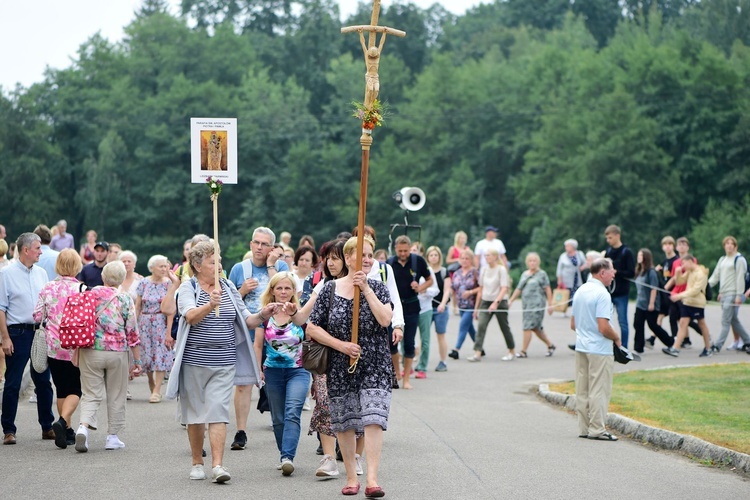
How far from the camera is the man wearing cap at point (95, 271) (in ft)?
51.1

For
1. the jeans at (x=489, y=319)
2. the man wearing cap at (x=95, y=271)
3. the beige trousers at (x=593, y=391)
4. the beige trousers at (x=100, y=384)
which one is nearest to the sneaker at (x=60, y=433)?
the beige trousers at (x=100, y=384)

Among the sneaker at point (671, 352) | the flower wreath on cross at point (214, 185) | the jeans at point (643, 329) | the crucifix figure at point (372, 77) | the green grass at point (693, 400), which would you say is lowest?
the green grass at point (693, 400)

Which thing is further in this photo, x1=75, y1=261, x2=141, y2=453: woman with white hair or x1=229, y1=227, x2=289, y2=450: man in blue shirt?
x1=75, y1=261, x2=141, y2=453: woman with white hair

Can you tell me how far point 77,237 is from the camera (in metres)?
75.5

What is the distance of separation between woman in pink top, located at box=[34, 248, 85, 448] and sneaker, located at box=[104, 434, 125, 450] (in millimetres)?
400

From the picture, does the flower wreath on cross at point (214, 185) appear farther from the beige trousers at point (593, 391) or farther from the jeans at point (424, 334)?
the jeans at point (424, 334)

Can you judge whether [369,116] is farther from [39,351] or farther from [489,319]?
[489,319]

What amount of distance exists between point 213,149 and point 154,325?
5.53 metres

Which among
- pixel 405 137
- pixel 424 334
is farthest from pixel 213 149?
pixel 405 137

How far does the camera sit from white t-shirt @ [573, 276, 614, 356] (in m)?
12.4

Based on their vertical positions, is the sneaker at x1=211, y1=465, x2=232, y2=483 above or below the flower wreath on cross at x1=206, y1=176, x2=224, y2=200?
below

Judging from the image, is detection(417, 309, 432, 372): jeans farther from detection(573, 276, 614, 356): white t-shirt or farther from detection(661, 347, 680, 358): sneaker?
detection(573, 276, 614, 356): white t-shirt

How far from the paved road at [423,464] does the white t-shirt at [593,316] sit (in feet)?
3.16

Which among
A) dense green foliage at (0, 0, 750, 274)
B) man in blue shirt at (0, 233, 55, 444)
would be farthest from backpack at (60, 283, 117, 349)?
dense green foliage at (0, 0, 750, 274)
